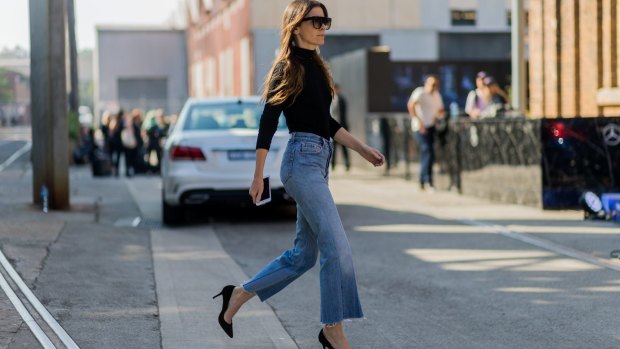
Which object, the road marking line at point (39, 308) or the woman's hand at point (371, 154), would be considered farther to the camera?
the road marking line at point (39, 308)

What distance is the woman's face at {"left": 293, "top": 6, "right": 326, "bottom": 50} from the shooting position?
6105mm


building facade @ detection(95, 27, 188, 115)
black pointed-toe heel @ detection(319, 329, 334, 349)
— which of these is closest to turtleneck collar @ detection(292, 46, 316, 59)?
black pointed-toe heel @ detection(319, 329, 334, 349)

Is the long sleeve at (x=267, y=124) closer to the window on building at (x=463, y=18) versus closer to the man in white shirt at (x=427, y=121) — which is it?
the man in white shirt at (x=427, y=121)

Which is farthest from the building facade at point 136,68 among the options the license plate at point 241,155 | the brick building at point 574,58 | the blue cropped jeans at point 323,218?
the blue cropped jeans at point 323,218

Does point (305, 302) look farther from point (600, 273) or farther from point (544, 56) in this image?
point (544, 56)

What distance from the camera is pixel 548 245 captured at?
10945 millimetres

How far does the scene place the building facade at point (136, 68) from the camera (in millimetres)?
65938

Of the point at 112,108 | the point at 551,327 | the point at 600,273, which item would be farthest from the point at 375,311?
the point at 112,108

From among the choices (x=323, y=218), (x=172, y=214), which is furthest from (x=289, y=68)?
(x=172, y=214)

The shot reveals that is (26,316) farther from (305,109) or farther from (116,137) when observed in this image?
(116,137)

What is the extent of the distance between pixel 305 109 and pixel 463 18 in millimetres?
39814

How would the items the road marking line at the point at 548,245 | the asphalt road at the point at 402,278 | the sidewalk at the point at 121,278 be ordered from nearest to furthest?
1. the sidewalk at the point at 121,278
2. the asphalt road at the point at 402,278
3. the road marking line at the point at 548,245

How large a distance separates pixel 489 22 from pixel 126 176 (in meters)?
22.9

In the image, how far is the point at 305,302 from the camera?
8203 millimetres
